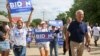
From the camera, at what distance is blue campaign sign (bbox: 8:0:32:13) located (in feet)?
40.0

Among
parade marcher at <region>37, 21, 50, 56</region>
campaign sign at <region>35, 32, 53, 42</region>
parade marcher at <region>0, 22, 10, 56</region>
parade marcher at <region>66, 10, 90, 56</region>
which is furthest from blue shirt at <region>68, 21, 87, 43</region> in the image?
campaign sign at <region>35, 32, 53, 42</region>

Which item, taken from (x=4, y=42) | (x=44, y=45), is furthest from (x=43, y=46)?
(x=4, y=42)

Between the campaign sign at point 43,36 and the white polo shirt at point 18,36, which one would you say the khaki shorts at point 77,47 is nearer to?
the white polo shirt at point 18,36

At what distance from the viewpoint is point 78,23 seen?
37.8 feet

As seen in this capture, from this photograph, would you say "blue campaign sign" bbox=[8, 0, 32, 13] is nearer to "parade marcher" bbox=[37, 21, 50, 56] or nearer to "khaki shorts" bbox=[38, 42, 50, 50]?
"parade marcher" bbox=[37, 21, 50, 56]

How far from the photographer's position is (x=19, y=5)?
12.4 m

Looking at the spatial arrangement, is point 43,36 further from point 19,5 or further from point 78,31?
point 78,31

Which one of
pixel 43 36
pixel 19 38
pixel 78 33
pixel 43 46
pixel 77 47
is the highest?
pixel 78 33

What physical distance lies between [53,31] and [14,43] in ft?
18.8

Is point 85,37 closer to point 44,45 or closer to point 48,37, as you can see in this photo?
point 44,45

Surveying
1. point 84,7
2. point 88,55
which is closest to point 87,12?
point 84,7

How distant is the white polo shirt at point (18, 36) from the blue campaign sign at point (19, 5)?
0.70 metres

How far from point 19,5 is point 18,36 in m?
1.18

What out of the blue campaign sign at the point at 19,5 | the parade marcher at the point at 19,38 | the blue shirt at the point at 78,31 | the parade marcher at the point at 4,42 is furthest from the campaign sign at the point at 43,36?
the blue shirt at the point at 78,31
